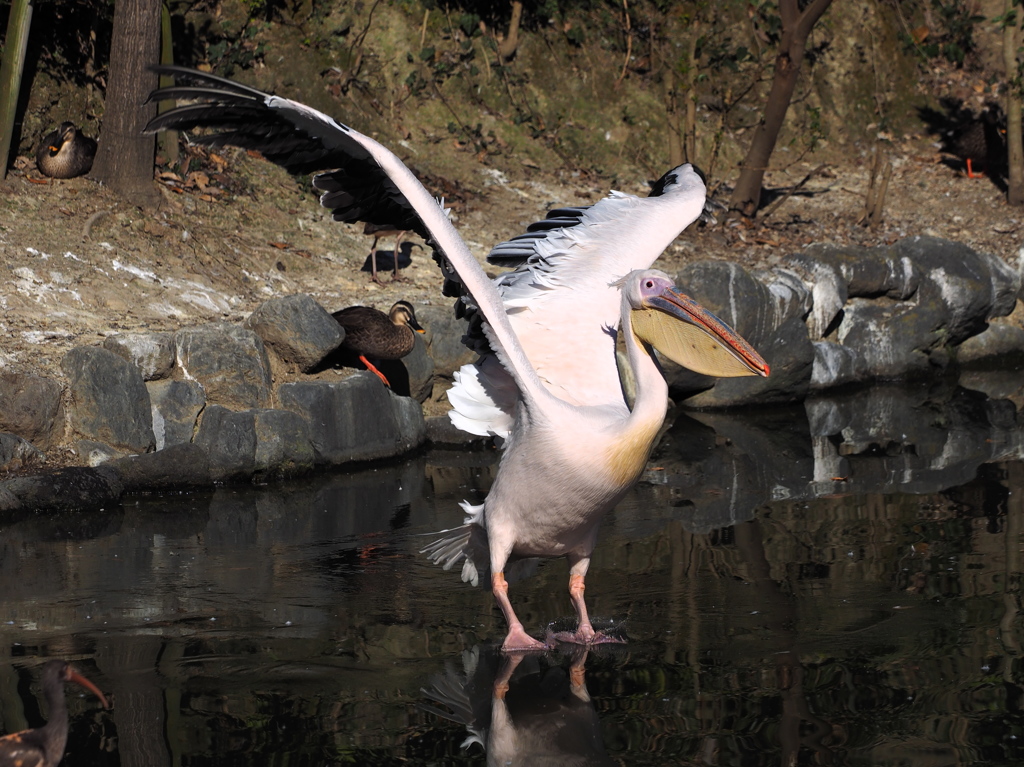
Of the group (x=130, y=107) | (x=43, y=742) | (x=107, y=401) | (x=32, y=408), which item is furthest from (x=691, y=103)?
(x=43, y=742)

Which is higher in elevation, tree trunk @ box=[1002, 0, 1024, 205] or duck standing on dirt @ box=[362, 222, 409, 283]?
tree trunk @ box=[1002, 0, 1024, 205]

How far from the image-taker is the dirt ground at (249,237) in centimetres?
761

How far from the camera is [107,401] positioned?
6418 mm

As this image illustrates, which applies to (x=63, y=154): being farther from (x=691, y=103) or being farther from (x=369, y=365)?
(x=691, y=103)

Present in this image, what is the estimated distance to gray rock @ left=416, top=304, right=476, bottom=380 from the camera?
27.0 ft

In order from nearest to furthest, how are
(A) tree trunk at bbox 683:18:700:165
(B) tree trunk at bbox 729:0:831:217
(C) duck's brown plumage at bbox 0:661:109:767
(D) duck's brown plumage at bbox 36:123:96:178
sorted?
1. (C) duck's brown plumage at bbox 0:661:109:767
2. (D) duck's brown plumage at bbox 36:123:96:178
3. (B) tree trunk at bbox 729:0:831:217
4. (A) tree trunk at bbox 683:18:700:165

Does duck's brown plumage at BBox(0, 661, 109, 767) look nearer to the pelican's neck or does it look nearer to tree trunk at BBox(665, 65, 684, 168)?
the pelican's neck

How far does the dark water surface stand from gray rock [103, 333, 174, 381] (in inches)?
32.7

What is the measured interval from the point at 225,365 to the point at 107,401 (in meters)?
0.74

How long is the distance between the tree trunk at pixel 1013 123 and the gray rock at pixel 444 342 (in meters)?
7.50

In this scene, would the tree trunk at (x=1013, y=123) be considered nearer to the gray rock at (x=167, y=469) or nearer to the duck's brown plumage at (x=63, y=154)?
the duck's brown plumage at (x=63, y=154)

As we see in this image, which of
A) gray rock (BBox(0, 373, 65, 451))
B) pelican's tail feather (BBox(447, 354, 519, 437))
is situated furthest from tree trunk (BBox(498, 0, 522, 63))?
pelican's tail feather (BBox(447, 354, 519, 437))

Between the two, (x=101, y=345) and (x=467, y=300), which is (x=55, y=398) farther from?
(x=467, y=300)

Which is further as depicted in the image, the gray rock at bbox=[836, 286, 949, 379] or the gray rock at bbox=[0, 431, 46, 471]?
the gray rock at bbox=[836, 286, 949, 379]
